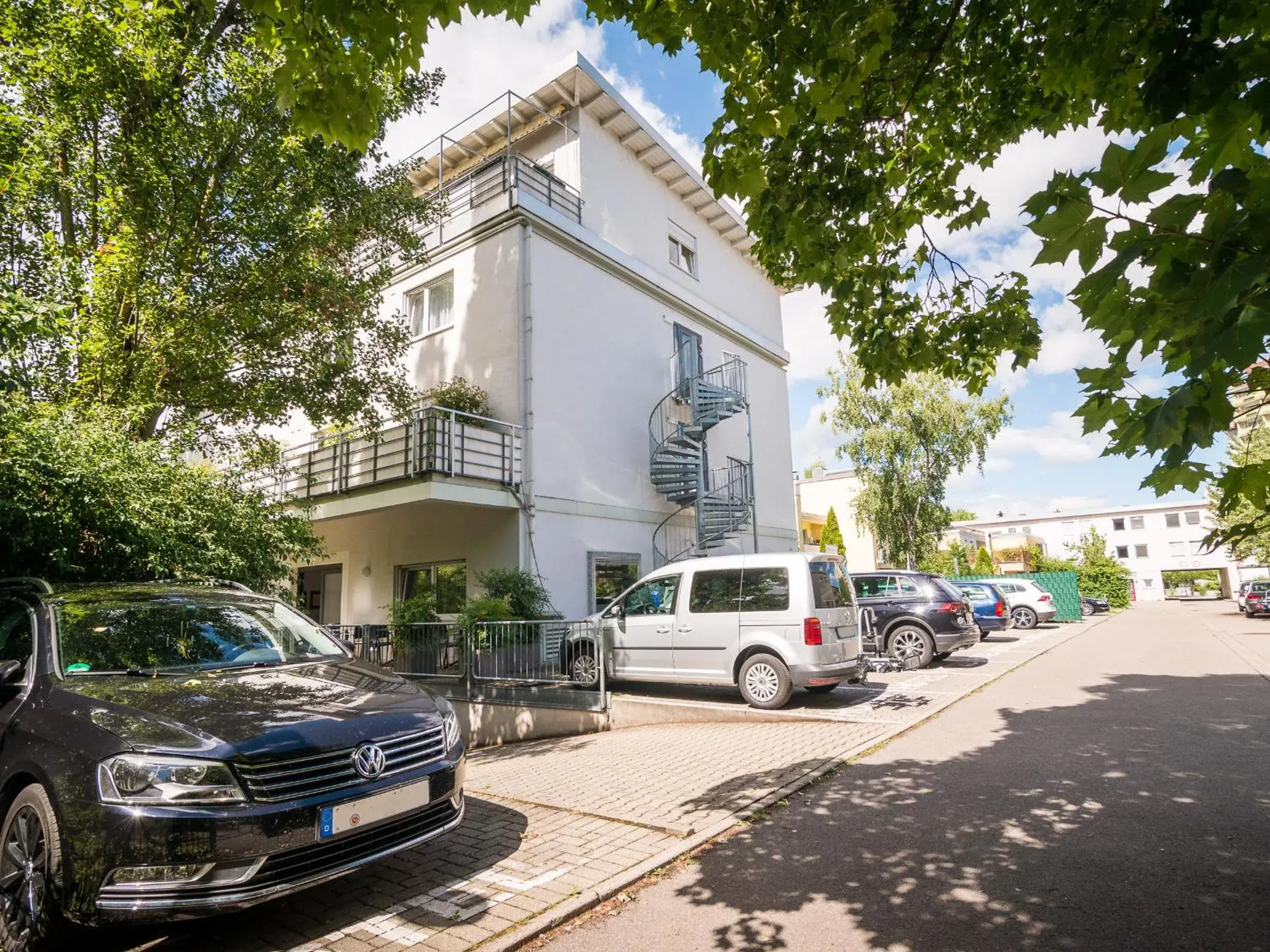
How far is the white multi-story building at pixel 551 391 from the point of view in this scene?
1288 centimetres

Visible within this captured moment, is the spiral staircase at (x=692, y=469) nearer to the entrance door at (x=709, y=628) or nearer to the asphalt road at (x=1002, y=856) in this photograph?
the entrance door at (x=709, y=628)

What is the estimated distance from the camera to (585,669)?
982cm

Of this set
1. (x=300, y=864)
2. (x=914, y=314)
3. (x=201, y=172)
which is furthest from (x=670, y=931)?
(x=201, y=172)

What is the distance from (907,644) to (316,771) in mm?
11881

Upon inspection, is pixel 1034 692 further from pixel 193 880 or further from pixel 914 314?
pixel 193 880

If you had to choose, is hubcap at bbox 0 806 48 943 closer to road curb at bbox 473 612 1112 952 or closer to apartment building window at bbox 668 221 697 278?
road curb at bbox 473 612 1112 952

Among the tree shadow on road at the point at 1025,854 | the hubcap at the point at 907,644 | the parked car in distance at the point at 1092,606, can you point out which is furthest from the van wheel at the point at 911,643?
the parked car in distance at the point at 1092,606

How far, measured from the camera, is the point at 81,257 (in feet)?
28.6

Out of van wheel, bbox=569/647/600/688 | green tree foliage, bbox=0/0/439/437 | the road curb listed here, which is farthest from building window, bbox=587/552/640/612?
the road curb

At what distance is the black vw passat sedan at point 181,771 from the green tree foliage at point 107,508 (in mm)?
2015

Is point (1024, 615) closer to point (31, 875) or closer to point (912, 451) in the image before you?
point (912, 451)

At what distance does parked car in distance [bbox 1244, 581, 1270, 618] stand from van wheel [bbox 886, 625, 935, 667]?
28.1 meters

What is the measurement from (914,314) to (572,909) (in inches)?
209

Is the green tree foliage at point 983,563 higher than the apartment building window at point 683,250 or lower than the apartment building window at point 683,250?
lower
